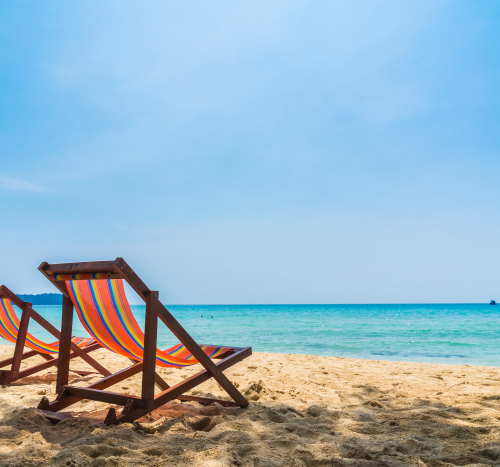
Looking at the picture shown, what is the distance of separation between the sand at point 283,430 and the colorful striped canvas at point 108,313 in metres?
0.54

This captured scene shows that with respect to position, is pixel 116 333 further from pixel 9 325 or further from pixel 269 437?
pixel 9 325

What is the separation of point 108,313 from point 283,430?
1.48 metres

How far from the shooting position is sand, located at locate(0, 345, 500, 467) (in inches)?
69.7

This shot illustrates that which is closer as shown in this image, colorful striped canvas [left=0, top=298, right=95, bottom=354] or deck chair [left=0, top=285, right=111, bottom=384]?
deck chair [left=0, top=285, right=111, bottom=384]

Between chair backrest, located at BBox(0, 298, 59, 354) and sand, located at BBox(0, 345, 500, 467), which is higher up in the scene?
chair backrest, located at BBox(0, 298, 59, 354)

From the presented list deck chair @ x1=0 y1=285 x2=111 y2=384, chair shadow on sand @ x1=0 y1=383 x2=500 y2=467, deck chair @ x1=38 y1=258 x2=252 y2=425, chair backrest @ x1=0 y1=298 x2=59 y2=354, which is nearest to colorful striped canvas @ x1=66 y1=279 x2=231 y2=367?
deck chair @ x1=38 y1=258 x2=252 y2=425

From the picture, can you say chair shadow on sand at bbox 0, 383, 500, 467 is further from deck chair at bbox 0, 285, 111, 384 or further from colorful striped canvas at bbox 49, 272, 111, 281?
deck chair at bbox 0, 285, 111, 384

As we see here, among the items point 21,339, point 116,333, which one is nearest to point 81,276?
point 116,333

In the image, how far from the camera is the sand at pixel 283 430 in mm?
1771

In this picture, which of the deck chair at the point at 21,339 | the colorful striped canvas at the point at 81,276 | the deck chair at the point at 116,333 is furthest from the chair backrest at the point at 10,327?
the colorful striped canvas at the point at 81,276

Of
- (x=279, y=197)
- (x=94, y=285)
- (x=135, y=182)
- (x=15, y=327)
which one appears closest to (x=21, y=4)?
(x=135, y=182)

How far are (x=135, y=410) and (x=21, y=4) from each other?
46.2 feet

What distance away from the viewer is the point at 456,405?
293 cm

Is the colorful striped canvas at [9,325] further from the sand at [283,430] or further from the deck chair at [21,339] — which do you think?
the sand at [283,430]
